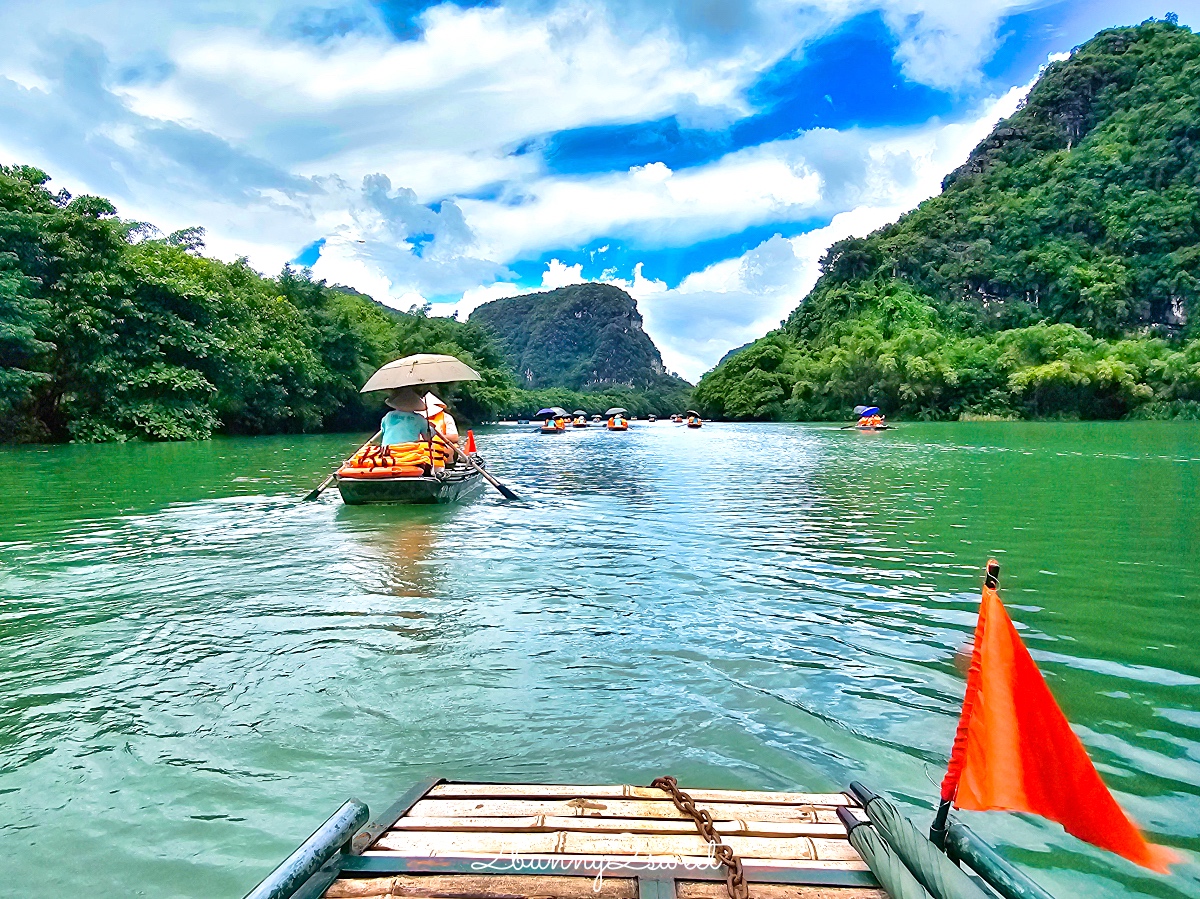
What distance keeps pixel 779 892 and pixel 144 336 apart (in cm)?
2947

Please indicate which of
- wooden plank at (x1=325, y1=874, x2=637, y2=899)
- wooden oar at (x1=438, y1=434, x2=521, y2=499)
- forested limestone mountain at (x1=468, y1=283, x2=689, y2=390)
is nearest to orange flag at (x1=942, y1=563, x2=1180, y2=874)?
wooden plank at (x1=325, y1=874, x2=637, y2=899)

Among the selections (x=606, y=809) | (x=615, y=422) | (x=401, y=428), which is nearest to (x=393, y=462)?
(x=401, y=428)

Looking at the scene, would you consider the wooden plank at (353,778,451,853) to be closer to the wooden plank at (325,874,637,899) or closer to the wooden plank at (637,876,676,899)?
the wooden plank at (325,874,637,899)

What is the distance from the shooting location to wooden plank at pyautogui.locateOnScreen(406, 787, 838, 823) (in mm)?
2283

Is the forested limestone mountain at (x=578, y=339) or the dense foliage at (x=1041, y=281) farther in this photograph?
the forested limestone mountain at (x=578, y=339)

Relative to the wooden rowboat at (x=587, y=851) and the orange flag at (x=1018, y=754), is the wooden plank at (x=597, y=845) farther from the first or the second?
the orange flag at (x=1018, y=754)

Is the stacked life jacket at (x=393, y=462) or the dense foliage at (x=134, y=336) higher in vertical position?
the dense foliage at (x=134, y=336)

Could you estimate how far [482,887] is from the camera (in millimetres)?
1876

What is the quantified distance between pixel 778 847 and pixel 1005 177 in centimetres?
8763

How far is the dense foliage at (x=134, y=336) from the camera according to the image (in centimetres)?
2212

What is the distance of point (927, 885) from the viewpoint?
5.96 ft

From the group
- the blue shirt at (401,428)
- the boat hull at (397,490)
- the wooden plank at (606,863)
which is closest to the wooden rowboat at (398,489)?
the boat hull at (397,490)

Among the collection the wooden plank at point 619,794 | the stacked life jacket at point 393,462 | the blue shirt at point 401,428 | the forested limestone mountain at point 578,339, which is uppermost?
the forested limestone mountain at point 578,339

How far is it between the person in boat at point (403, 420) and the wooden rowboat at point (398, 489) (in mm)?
755
